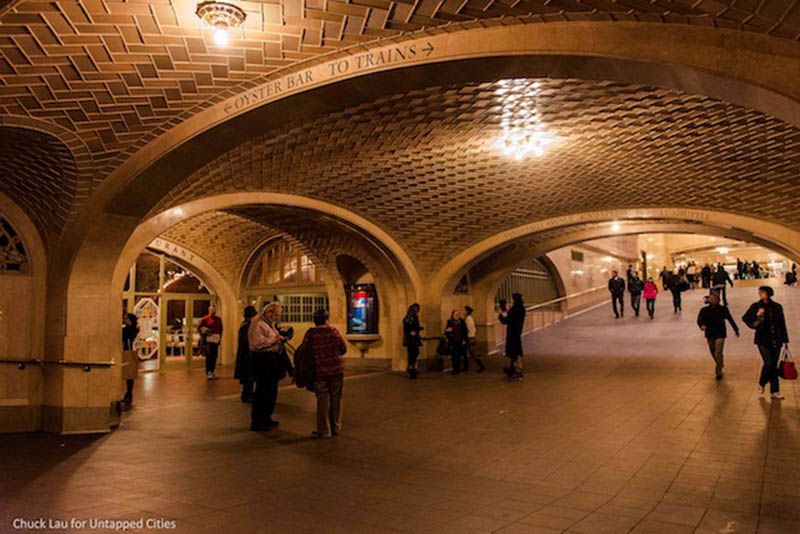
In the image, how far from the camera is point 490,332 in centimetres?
1738

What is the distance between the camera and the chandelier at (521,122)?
6656mm

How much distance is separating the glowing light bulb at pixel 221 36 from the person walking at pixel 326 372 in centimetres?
309

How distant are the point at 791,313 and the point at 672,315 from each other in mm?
3416

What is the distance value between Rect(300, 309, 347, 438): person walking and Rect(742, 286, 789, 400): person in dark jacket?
5.31 metres

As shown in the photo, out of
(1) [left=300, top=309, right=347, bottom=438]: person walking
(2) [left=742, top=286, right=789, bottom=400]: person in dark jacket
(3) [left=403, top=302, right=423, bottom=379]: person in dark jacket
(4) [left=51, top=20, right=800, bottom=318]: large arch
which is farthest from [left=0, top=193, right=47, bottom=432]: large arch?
(2) [left=742, top=286, right=789, bottom=400]: person in dark jacket

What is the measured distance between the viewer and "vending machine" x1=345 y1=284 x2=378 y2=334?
1488cm

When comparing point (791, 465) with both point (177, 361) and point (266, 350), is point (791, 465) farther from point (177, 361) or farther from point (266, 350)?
point (177, 361)

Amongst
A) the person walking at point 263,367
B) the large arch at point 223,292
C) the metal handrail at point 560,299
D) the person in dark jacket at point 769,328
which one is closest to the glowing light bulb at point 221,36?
the person walking at point 263,367

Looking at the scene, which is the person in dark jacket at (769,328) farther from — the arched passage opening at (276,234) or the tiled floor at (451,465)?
the arched passage opening at (276,234)

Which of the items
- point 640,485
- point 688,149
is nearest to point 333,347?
point 640,485

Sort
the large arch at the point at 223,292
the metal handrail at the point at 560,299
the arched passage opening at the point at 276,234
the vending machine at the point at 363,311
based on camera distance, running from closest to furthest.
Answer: the arched passage opening at the point at 276,234, the vending machine at the point at 363,311, the large arch at the point at 223,292, the metal handrail at the point at 560,299

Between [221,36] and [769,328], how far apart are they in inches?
293

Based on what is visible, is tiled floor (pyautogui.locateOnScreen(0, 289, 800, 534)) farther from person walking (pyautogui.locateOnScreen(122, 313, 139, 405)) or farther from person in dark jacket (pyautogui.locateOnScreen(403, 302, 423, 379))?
person in dark jacket (pyautogui.locateOnScreen(403, 302, 423, 379))

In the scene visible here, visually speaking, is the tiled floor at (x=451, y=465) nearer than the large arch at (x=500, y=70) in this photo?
No
